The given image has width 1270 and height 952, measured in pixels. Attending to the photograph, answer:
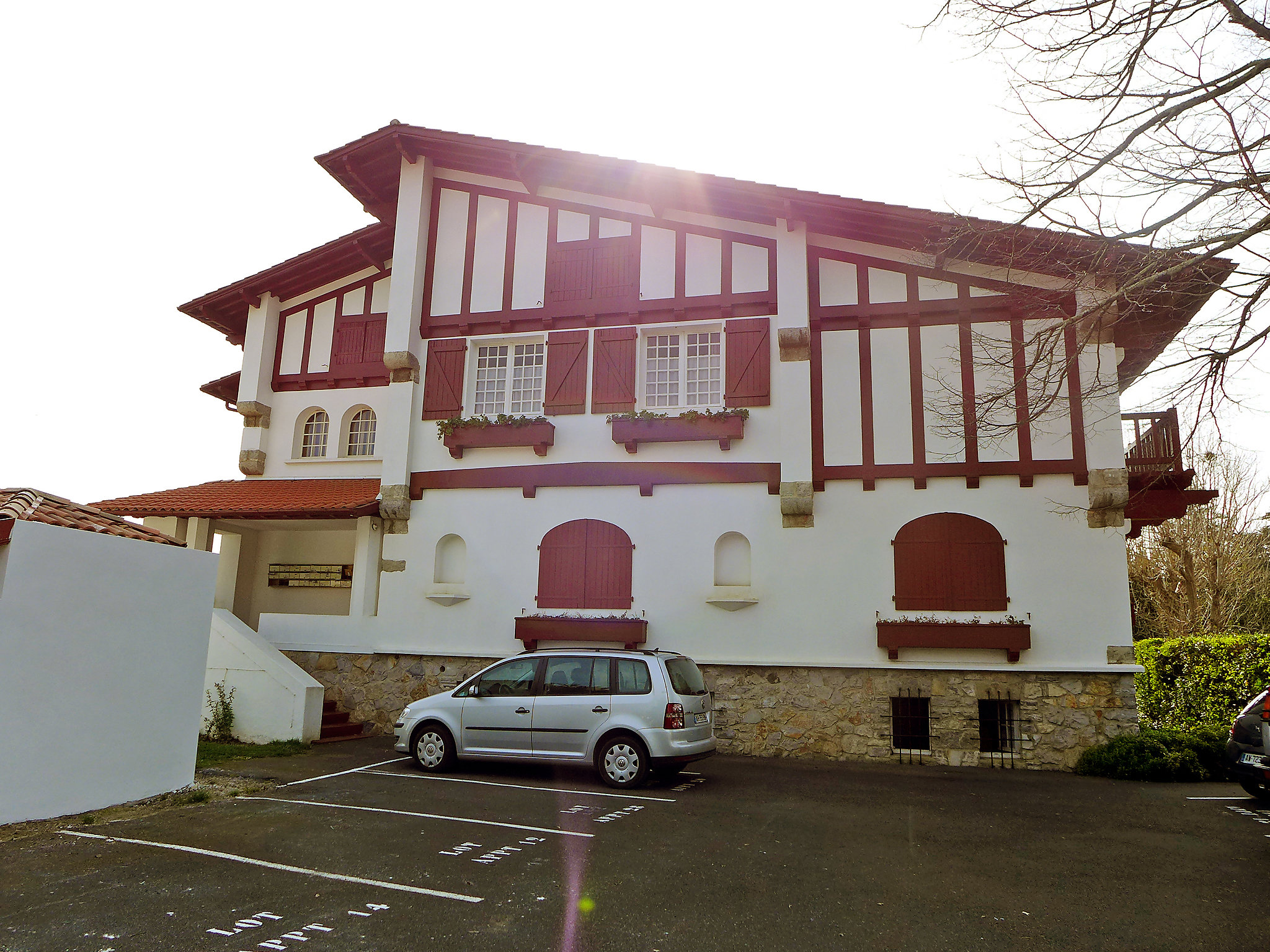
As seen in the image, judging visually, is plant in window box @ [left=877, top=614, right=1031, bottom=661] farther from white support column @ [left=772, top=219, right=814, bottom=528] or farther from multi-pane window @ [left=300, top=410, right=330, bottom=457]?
multi-pane window @ [left=300, top=410, right=330, bottom=457]

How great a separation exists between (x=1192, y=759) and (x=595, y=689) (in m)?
7.97

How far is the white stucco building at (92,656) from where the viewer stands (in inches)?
281

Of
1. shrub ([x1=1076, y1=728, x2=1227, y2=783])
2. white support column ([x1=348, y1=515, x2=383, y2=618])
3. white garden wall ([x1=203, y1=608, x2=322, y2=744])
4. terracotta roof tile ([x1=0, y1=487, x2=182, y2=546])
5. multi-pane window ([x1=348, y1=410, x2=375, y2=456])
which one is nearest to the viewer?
terracotta roof tile ([x1=0, y1=487, x2=182, y2=546])

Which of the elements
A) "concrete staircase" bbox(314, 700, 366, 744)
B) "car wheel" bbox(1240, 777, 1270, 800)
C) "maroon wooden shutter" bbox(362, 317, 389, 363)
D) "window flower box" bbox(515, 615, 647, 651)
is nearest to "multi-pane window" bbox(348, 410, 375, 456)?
"maroon wooden shutter" bbox(362, 317, 389, 363)

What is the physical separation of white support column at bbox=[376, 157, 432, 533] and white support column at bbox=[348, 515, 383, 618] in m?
0.31

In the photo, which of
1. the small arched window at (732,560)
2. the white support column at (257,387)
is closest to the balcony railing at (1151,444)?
the small arched window at (732,560)

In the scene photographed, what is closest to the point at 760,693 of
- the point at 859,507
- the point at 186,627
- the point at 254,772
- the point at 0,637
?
the point at 859,507

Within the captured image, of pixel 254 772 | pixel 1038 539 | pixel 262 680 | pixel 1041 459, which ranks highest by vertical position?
pixel 1041 459

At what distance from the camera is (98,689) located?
7848 millimetres

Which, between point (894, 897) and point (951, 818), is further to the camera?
point (951, 818)

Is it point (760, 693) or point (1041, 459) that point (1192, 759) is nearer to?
point (1041, 459)

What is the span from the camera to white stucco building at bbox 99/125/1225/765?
12.3 m

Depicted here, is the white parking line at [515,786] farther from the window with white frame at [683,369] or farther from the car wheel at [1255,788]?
the window with white frame at [683,369]

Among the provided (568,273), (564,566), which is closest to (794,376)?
(568,273)
